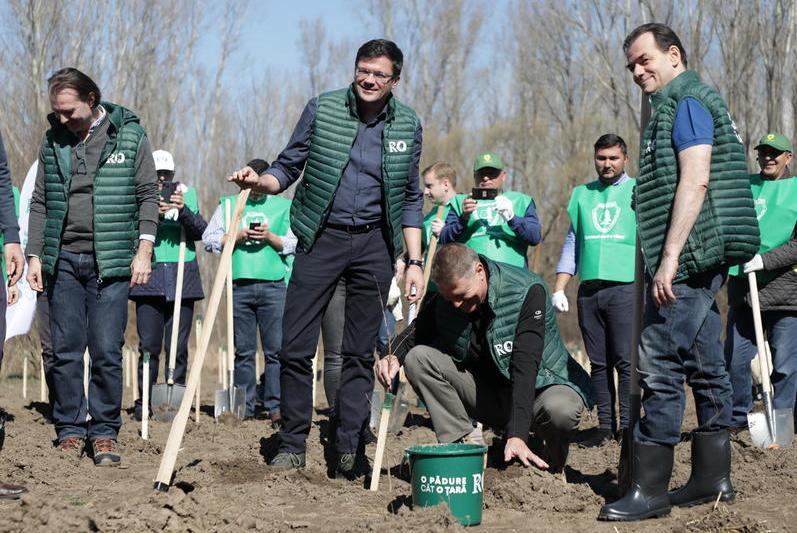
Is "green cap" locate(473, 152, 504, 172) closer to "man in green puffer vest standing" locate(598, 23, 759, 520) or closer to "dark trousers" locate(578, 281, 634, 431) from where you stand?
"dark trousers" locate(578, 281, 634, 431)

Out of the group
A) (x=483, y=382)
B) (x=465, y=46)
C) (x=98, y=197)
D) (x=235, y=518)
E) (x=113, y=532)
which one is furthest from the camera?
(x=465, y=46)

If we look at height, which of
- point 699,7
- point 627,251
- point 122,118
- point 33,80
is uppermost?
point 699,7

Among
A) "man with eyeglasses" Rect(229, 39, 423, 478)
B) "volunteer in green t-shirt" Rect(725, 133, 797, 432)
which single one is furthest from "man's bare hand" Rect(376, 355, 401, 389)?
"volunteer in green t-shirt" Rect(725, 133, 797, 432)

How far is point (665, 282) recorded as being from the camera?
425cm

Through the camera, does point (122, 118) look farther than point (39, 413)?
No

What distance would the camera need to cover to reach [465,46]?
1121 inches

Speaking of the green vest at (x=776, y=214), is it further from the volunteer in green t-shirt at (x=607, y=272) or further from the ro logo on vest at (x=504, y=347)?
the ro logo on vest at (x=504, y=347)

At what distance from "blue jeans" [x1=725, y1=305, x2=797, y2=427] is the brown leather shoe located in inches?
178

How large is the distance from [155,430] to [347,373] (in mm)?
2363

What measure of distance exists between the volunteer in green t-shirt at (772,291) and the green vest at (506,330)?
79.1 inches

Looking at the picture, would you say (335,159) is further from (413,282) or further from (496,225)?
(496,225)

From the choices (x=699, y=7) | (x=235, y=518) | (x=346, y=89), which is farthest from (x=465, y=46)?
(x=235, y=518)

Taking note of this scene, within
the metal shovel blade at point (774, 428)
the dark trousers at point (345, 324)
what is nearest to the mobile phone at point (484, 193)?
the dark trousers at point (345, 324)

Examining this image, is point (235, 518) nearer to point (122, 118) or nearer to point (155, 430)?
point (122, 118)
